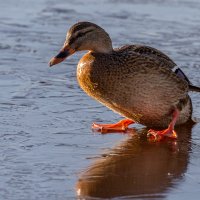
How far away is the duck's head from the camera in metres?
6.89

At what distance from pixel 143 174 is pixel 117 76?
4.42 feet

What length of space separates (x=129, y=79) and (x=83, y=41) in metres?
0.57

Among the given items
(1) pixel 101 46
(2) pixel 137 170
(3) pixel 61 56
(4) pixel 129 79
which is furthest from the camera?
(1) pixel 101 46

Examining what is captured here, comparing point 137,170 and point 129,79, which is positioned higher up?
point 129,79

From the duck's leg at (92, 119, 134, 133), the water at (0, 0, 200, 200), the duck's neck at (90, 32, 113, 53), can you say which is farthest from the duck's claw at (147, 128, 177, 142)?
the duck's neck at (90, 32, 113, 53)

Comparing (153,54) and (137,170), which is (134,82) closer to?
(153,54)

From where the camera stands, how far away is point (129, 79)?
6.75 m

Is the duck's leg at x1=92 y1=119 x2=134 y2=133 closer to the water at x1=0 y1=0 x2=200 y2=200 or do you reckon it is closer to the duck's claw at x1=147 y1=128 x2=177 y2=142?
the water at x1=0 y1=0 x2=200 y2=200

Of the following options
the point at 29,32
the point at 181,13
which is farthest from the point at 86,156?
the point at 181,13

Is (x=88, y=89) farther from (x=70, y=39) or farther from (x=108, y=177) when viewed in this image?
(x=108, y=177)

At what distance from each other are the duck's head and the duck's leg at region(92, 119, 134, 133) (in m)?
0.67

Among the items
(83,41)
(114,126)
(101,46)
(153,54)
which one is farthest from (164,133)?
(83,41)

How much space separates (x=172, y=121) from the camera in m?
7.02

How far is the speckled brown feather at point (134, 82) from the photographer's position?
676 cm
